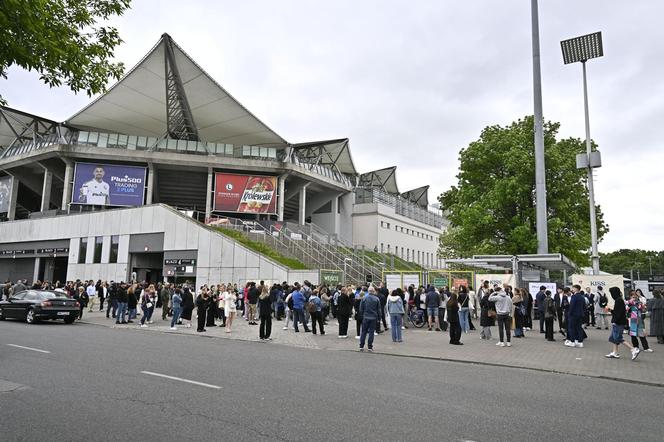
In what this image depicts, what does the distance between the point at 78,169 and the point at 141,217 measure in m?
15.5

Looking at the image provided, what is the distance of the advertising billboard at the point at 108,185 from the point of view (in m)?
46.4

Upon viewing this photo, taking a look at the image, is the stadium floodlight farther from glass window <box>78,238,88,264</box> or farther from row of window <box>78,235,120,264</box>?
glass window <box>78,238,88,264</box>

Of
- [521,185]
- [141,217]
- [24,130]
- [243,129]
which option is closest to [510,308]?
[521,185]

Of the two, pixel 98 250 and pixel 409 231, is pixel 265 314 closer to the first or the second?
pixel 98 250

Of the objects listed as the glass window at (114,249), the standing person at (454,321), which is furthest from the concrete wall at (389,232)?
the standing person at (454,321)

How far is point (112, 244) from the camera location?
1501 inches

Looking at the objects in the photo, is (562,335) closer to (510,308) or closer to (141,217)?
(510,308)

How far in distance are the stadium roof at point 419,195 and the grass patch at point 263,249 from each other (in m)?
55.1

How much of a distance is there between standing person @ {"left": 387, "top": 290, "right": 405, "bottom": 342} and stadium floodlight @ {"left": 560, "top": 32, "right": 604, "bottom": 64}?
57.2 feet

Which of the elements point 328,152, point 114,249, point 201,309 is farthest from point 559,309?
point 328,152

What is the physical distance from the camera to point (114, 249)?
124ft

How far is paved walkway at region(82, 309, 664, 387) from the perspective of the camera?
980 cm

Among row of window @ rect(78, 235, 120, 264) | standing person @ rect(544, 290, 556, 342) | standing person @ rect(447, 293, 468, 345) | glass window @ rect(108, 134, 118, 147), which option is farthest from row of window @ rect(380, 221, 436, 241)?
standing person @ rect(447, 293, 468, 345)

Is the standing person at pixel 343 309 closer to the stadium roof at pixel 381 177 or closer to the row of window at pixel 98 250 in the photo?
the row of window at pixel 98 250
